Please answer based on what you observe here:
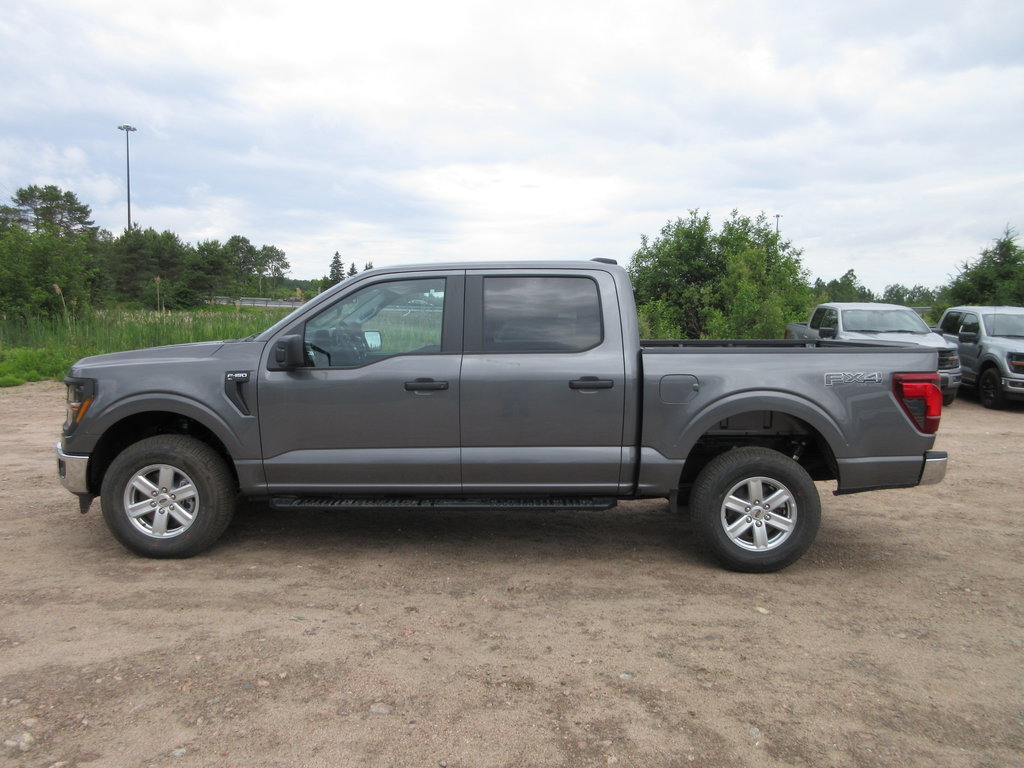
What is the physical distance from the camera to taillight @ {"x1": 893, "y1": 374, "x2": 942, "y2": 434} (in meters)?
4.62

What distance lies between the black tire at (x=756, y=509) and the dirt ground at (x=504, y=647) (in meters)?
0.18

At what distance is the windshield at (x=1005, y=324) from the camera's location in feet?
43.3

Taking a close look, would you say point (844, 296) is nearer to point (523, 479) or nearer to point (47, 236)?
point (47, 236)

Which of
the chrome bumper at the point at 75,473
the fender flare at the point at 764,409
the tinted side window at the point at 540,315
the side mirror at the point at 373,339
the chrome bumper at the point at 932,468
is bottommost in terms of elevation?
the chrome bumper at the point at 75,473

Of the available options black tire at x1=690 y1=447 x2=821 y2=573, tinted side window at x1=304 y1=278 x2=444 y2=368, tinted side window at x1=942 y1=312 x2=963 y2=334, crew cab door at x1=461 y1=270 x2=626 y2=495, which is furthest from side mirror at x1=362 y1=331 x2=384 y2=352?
tinted side window at x1=942 y1=312 x2=963 y2=334

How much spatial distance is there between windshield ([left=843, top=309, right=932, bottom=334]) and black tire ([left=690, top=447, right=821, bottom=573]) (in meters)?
9.39

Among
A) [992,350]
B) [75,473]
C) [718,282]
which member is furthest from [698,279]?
[75,473]

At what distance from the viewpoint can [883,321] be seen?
13.2 m

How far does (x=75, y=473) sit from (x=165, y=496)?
0.61 meters

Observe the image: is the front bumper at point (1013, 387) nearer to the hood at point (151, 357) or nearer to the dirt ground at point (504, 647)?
the dirt ground at point (504, 647)

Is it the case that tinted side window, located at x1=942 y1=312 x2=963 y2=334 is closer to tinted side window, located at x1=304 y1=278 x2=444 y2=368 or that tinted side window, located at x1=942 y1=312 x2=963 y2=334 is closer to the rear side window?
the rear side window

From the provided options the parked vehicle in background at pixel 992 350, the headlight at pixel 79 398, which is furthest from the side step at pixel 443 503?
the parked vehicle in background at pixel 992 350

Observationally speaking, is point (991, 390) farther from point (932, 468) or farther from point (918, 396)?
point (918, 396)

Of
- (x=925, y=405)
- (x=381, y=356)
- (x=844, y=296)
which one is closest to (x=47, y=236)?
(x=381, y=356)
